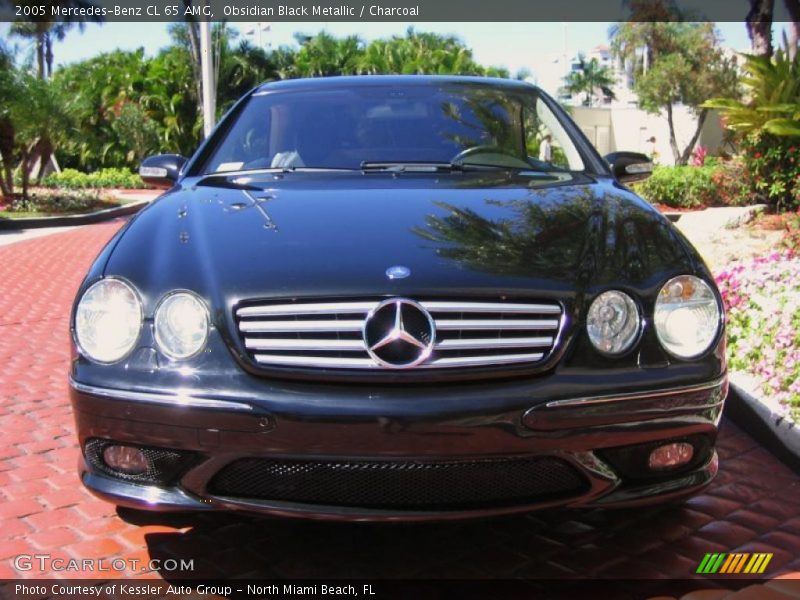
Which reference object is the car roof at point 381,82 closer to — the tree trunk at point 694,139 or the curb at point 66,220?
the curb at point 66,220

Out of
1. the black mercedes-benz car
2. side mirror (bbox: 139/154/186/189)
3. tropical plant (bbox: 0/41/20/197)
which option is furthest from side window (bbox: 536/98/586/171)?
tropical plant (bbox: 0/41/20/197)

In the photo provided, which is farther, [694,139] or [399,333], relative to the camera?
[694,139]

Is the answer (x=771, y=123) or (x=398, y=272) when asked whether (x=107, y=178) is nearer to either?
(x=771, y=123)

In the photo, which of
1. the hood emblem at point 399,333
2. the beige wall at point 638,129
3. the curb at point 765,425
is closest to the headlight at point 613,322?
the hood emblem at point 399,333

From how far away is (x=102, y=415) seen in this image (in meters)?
2.41

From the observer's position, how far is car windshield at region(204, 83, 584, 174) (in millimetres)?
3676

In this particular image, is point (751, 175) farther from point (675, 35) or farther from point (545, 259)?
point (675, 35)

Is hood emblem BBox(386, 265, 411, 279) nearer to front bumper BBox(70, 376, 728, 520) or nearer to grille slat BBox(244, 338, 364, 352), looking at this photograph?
grille slat BBox(244, 338, 364, 352)

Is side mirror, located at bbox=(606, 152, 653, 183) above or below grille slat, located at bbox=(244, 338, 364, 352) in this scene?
above

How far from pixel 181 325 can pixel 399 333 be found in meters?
0.60

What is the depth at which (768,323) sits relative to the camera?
431cm

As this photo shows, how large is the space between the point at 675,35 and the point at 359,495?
47737 mm

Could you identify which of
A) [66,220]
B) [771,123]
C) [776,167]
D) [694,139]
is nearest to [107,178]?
[66,220]

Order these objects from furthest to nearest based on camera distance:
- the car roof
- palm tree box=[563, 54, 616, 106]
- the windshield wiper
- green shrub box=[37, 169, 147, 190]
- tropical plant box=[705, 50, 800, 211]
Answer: palm tree box=[563, 54, 616, 106] → green shrub box=[37, 169, 147, 190] → tropical plant box=[705, 50, 800, 211] → the car roof → the windshield wiper
